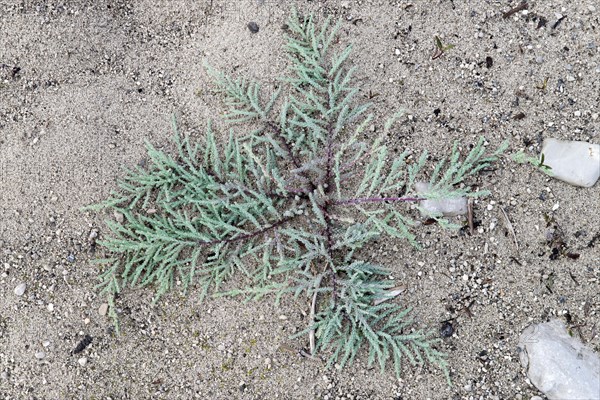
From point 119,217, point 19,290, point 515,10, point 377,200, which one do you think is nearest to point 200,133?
point 119,217

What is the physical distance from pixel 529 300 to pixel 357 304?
0.85 metres

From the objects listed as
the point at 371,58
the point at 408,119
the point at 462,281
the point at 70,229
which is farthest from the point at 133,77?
the point at 462,281

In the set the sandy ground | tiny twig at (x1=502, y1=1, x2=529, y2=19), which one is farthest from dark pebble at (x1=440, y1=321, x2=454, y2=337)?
tiny twig at (x1=502, y1=1, x2=529, y2=19)

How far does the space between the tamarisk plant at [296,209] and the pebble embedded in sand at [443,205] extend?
45 mm

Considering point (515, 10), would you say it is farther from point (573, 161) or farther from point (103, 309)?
point (103, 309)

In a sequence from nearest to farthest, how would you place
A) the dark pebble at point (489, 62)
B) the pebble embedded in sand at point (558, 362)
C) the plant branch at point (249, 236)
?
the pebble embedded in sand at point (558, 362) < the plant branch at point (249, 236) < the dark pebble at point (489, 62)

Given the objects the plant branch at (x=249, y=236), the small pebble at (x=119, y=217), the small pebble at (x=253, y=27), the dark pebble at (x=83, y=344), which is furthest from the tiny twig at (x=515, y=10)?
the dark pebble at (x=83, y=344)

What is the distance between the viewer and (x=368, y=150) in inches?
117

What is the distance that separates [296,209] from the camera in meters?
2.89

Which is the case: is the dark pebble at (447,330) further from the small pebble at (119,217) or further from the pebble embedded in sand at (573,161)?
the small pebble at (119,217)

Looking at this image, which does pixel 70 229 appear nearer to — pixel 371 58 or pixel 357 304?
pixel 357 304

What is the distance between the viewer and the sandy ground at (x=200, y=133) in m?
2.89

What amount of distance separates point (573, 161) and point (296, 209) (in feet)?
4.40

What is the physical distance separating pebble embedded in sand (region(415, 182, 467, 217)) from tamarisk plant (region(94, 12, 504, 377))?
0.15 feet
